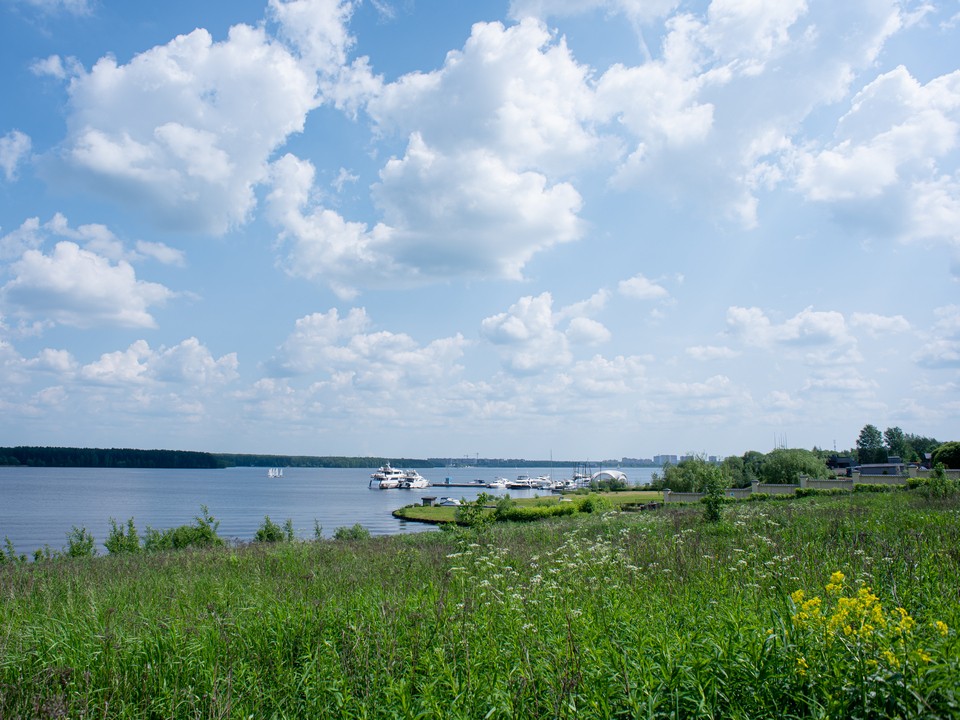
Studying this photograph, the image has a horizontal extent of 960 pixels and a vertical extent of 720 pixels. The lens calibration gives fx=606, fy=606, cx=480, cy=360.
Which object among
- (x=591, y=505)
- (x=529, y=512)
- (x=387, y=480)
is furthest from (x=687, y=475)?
(x=387, y=480)

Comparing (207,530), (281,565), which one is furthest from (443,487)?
(281,565)

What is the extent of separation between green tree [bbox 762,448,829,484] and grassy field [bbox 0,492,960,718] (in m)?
49.3

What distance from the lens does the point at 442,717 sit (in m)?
3.79

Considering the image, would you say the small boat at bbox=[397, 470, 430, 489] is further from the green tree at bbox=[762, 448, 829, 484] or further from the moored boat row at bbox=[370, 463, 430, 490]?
the green tree at bbox=[762, 448, 829, 484]

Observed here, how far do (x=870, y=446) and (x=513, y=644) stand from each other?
132582 mm

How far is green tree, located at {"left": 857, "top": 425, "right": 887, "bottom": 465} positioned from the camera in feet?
347

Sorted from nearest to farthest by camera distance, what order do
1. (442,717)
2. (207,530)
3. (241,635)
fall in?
(442,717) → (241,635) → (207,530)

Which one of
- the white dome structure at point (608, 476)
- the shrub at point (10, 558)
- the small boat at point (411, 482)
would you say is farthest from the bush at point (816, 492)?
the small boat at point (411, 482)

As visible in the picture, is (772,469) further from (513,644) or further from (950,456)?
(513,644)

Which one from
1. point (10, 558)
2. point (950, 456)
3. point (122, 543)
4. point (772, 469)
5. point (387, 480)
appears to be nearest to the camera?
point (10, 558)

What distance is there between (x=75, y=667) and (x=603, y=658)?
13.9ft

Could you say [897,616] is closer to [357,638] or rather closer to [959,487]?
[357,638]

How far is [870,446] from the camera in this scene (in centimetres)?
11425

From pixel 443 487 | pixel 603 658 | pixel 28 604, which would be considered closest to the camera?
pixel 603 658
